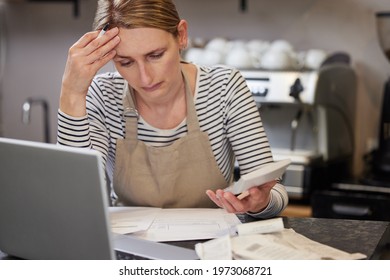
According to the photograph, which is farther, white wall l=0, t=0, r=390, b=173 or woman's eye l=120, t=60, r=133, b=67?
white wall l=0, t=0, r=390, b=173

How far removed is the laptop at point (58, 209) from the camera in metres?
0.87

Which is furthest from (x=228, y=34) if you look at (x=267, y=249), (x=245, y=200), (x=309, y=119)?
(x=267, y=249)

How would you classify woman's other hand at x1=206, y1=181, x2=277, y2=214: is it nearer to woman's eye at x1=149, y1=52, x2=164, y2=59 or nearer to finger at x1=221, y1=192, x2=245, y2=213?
finger at x1=221, y1=192, x2=245, y2=213

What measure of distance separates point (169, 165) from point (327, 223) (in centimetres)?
38

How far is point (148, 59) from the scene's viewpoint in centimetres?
125

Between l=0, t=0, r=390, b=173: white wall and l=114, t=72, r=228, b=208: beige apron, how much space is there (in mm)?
1092

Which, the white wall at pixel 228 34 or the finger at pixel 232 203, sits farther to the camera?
the white wall at pixel 228 34

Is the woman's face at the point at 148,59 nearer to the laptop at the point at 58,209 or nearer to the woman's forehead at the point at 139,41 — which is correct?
the woman's forehead at the point at 139,41

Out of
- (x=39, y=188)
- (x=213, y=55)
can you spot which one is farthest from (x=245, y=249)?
(x=213, y=55)

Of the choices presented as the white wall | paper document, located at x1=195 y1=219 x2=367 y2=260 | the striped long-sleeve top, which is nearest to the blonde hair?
the striped long-sleeve top

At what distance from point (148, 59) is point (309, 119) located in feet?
3.41

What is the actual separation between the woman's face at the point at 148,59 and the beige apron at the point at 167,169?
0.11m

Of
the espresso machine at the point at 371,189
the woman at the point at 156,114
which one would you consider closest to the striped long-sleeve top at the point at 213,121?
the woman at the point at 156,114

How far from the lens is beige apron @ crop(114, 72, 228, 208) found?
137 centimetres
